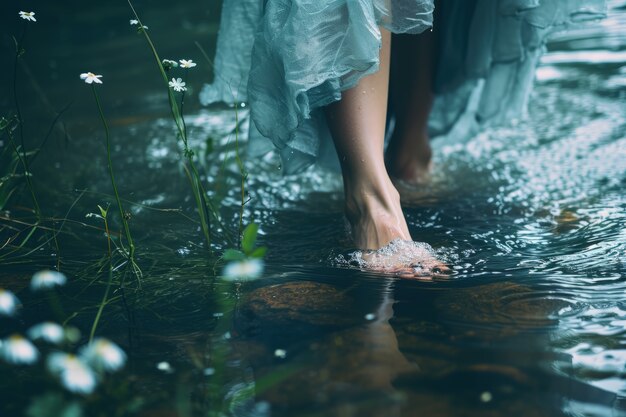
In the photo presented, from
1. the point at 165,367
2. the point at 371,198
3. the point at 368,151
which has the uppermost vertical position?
the point at 368,151

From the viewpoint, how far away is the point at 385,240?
1616mm

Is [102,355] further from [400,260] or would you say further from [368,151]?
[368,151]

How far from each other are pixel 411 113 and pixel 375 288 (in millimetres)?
988

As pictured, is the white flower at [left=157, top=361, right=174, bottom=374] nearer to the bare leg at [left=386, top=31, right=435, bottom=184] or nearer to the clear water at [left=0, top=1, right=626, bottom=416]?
the clear water at [left=0, top=1, right=626, bottom=416]

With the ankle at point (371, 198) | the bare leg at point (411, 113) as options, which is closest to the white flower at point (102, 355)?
the ankle at point (371, 198)

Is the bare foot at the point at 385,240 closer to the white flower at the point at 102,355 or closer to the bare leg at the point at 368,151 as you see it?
the bare leg at the point at 368,151

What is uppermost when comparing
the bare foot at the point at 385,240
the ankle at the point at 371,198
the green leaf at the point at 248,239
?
the green leaf at the point at 248,239

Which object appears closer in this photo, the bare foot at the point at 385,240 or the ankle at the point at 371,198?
the bare foot at the point at 385,240

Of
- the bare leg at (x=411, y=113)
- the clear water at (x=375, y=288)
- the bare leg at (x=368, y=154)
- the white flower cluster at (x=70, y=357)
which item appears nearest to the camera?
the white flower cluster at (x=70, y=357)

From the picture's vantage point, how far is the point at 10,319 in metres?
1.33

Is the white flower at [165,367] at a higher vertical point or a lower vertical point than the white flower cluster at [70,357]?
lower

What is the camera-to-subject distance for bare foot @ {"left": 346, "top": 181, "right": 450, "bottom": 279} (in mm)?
1523

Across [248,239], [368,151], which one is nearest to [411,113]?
[368,151]

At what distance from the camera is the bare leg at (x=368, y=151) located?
1642 millimetres
